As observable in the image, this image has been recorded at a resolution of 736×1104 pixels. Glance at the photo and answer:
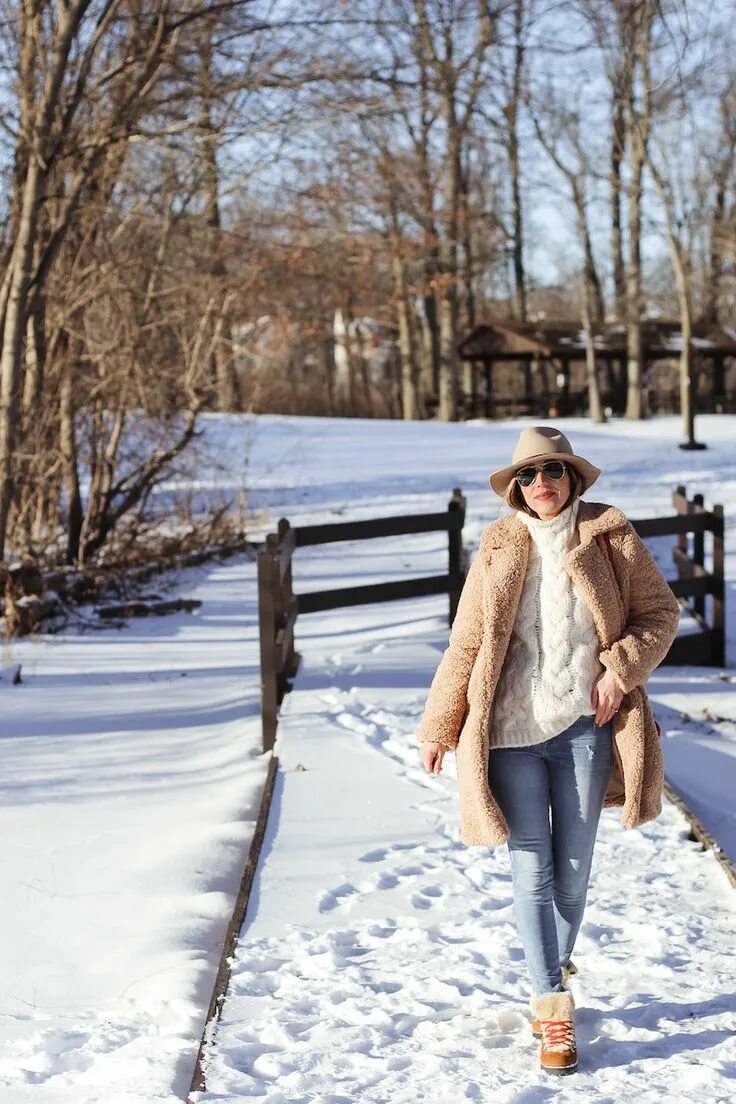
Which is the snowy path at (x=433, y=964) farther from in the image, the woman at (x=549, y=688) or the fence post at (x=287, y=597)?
the fence post at (x=287, y=597)

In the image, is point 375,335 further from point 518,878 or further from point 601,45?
point 518,878

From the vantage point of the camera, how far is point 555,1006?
3.84 metres

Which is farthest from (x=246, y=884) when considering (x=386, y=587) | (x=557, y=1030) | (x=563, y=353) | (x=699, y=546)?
(x=563, y=353)

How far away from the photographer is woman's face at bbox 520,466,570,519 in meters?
3.81

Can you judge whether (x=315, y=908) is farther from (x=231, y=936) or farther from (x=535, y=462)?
(x=535, y=462)

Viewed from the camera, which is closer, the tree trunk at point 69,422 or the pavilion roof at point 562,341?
the tree trunk at point 69,422

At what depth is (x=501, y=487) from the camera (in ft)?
13.1

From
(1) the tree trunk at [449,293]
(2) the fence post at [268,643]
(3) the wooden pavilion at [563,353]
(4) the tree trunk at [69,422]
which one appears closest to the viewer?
(2) the fence post at [268,643]

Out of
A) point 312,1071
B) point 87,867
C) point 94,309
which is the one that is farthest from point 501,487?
point 94,309

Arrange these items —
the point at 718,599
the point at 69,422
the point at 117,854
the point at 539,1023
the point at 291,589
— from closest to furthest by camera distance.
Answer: the point at 539,1023, the point at 117,854, the point at 291,589, the point at 718,599, the point at 69,422

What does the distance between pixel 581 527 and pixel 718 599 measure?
7758 millimetres

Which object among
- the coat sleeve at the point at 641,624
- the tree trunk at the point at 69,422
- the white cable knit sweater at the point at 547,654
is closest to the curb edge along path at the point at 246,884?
the white cable knit sweater at the point at 547,654

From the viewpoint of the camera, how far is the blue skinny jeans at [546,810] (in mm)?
3857

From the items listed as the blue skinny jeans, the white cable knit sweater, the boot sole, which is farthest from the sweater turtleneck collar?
the boot sole
